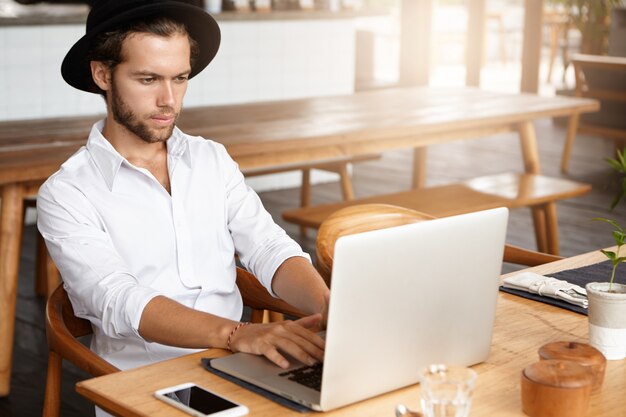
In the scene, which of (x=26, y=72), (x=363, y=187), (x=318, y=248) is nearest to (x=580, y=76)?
(x=363, y=187)

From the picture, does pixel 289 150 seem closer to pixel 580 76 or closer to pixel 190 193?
pixel 190 193

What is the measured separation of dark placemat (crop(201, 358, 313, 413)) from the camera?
1.43m

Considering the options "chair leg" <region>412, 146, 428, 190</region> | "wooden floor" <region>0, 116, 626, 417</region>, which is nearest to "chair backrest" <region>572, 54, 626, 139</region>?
"wooden floor" <region>0, 116, 626, 417</region>

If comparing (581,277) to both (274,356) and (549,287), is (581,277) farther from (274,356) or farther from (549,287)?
(274,356)

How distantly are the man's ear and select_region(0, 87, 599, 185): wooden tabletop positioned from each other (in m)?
0.99

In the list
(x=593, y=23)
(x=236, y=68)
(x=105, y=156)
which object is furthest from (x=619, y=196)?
(x=593, y=23)

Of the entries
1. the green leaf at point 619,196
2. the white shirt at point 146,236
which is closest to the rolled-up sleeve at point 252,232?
the white shirt at point 146,236

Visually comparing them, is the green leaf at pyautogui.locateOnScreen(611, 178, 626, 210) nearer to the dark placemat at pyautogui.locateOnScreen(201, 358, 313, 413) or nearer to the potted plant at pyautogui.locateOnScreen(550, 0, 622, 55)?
the dark placemat at pyautogui.locateOnScreen(201, 358, 313, 413)

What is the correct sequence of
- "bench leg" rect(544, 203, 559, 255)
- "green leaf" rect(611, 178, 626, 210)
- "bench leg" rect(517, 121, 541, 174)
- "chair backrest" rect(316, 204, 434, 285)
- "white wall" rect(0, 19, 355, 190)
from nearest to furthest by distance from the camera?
1. "green leaf" rect(611, 178, 626, 210)
2. "chair backrest" rect(316, 204, 434, 285)
3. "bench leg" rect(544, 203, 559, 255)
4. "bench leg" rect(517, 121, 541, 174)
5. "white wall" rect(0, 19, 355, 190)

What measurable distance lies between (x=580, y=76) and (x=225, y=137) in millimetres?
5284

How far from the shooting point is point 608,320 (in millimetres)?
1662

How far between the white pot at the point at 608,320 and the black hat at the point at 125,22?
3.49 feet

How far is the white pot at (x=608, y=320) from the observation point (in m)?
1.65

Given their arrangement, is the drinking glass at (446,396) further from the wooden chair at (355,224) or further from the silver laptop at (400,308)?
the wooden chair at (355,224)
